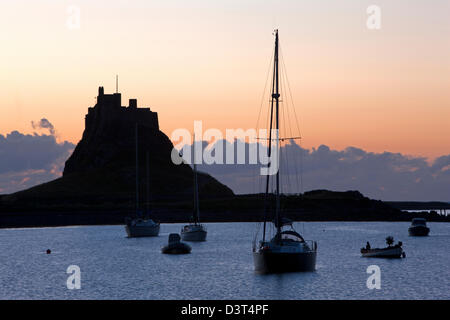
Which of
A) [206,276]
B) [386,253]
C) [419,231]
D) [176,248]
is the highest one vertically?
[206,276]

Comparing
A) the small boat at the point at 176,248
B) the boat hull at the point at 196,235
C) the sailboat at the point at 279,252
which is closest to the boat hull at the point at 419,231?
the boat hull at the point at 196,235

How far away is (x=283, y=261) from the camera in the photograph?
53188 mm

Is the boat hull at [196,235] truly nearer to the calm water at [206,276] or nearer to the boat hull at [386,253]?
the calm water at [206,276]

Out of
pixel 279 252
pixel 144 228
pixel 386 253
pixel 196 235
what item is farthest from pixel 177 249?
pixel 279 252

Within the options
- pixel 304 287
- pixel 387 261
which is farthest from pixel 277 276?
pixel 387 261

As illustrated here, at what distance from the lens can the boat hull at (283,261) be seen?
53219 mm

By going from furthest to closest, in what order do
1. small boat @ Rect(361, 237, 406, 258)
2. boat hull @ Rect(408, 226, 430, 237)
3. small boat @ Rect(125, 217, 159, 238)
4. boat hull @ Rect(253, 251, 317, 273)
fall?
boat hull @ Rect(408, 226, 430, 237) < small boat @ Rect(125, 217, 159, 238) < small boat @ Rect(361, 237, 406, 258) < boat hull @ Rect(253, 251, 317, 273)

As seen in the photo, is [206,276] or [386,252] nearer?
[206,276]

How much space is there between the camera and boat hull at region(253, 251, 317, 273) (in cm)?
5322

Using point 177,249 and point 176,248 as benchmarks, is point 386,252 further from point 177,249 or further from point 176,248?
point 176,248

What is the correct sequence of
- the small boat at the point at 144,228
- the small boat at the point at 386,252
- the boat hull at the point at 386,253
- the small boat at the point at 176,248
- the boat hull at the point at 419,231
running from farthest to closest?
the boat hull at the point at 419,231, the small boat at the point at 144,228, the small boat at the point at 176,248, the boat hull at the point at 386,253, the small boat at the point at 386,252

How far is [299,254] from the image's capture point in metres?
53.9

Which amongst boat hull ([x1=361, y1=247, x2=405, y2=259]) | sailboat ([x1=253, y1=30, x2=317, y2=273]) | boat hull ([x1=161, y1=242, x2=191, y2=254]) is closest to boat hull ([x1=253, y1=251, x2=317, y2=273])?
sailboat ([x1=253, y1=30, x2=317, y2=273])

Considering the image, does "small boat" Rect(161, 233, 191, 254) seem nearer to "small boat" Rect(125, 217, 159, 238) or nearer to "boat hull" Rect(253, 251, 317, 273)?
"small boat" Rect(125, 217, 159, 238)
